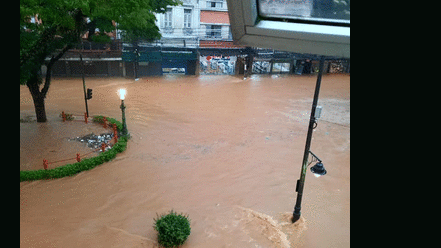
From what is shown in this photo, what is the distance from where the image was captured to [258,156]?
11.7 meters

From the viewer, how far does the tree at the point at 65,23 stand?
24.1ft

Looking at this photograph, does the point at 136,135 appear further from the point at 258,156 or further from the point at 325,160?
the point at 325,160

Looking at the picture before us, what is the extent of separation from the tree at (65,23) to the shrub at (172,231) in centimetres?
571

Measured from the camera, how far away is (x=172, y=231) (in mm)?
6355

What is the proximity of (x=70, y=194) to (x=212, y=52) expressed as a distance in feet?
74.5

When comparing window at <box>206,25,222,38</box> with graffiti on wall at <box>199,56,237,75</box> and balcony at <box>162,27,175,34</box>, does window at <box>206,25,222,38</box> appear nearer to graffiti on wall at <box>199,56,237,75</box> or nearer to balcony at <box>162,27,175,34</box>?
graffiti on wall at <box>199,56,237,75</box>

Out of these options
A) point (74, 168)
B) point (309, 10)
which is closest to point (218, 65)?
point (74, 168)

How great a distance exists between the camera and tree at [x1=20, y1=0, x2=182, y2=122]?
24.1 ft

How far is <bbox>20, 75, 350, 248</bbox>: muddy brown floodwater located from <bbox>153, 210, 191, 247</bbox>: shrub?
1.48ft

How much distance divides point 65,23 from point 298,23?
8.36 metres

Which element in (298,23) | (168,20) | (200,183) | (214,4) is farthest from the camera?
(214,4)

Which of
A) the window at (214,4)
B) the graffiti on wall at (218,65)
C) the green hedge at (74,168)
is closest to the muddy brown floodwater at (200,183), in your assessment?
the green hedge at (74,168)

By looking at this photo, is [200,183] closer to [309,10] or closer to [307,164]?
[307,164]
